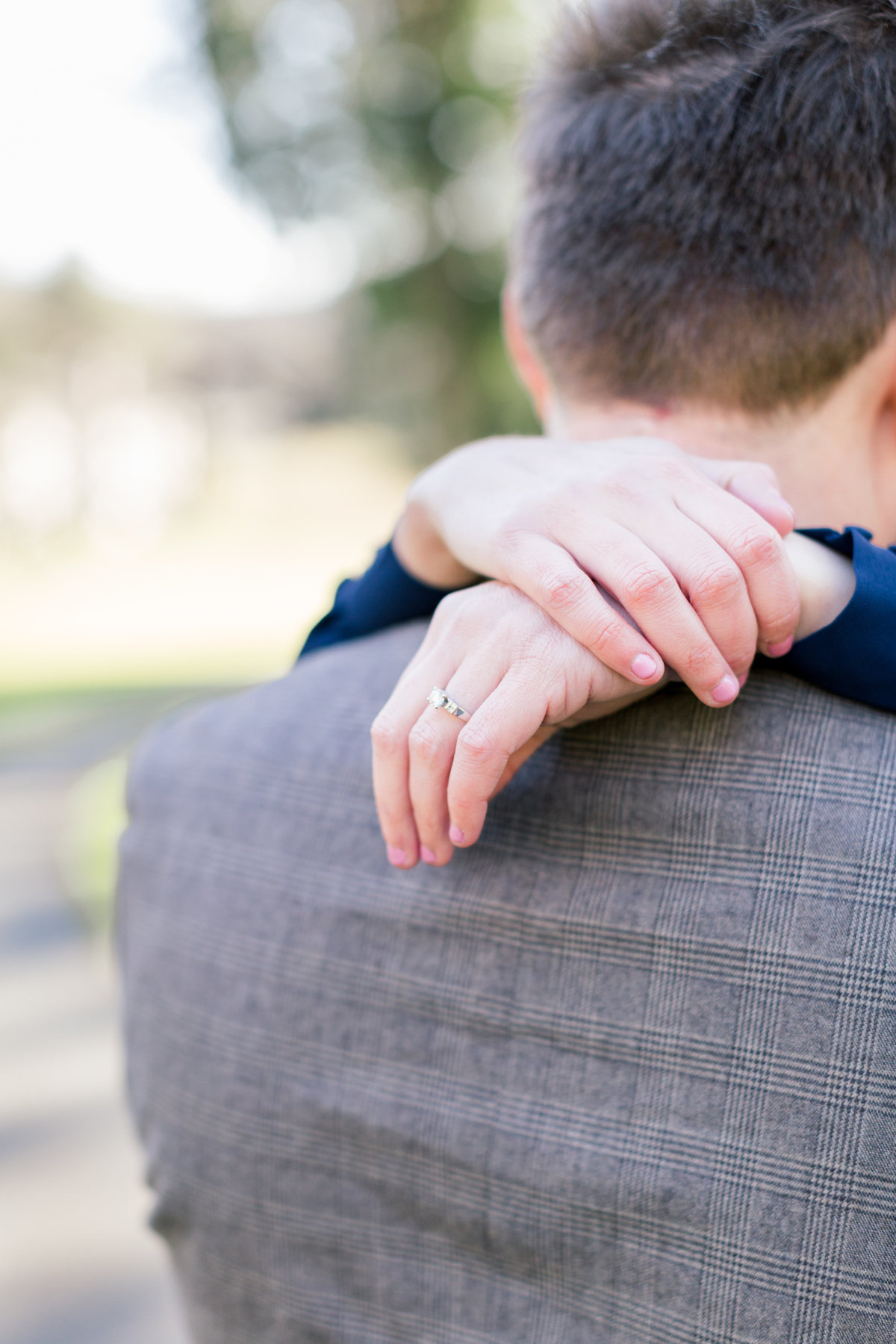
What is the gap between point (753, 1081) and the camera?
80 centimetres

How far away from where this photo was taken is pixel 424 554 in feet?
3.85

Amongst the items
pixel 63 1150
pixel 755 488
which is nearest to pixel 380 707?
pixel 755 488

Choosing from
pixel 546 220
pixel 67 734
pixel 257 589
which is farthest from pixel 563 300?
pixel 257 589

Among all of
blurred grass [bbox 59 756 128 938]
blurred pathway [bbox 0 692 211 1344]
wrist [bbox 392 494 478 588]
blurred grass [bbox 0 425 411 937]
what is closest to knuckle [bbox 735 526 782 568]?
wrist [bbox 392 494 478 588]

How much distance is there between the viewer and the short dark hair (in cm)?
96

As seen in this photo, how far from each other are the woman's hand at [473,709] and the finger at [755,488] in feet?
0.56

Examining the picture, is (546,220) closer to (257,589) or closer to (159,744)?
(159,744)

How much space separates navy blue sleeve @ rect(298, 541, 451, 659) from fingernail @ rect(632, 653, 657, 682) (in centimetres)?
44

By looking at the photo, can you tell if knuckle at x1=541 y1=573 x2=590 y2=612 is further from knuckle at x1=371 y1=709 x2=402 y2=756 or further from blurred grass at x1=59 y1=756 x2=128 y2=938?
blurred grass at x1=59 y1=756 x2=128 y2=938

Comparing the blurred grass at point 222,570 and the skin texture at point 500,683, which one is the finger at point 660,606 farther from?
the blurred grass at point 222,570

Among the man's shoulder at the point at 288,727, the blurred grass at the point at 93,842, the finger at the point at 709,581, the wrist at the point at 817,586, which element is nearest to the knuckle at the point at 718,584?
the finger at the point at 709,581

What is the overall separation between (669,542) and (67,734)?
9.35 m

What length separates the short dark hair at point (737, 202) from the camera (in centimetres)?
96

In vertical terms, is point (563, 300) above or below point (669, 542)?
above
